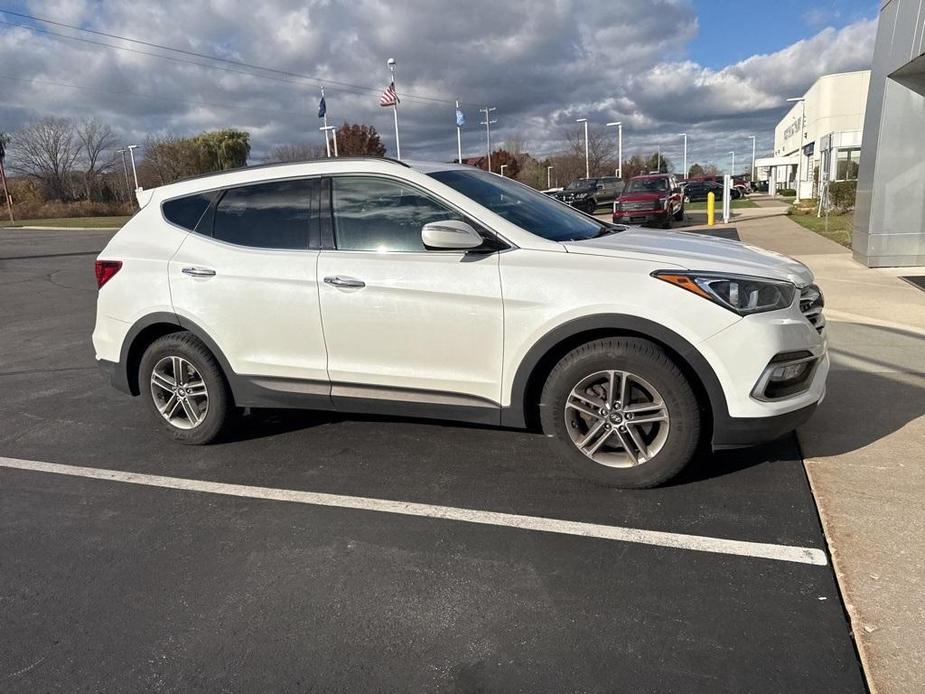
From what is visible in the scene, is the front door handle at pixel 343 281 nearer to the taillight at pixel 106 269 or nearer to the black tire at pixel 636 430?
the black tire at pixel 636 430

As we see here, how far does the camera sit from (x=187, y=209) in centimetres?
461

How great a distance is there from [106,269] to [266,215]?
1.34 metres

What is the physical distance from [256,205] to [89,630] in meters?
2.66

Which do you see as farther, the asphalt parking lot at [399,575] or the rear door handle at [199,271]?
the rear door handle at [199,271]

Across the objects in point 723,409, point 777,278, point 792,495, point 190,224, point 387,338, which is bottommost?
point 792,495

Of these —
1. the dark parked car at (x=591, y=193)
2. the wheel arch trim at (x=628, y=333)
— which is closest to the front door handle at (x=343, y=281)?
the wheel arch trim at (x=628, y=333)

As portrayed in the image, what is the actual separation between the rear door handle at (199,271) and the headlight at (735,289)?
2.76 m

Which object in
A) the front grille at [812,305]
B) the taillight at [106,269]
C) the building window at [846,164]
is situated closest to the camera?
the front grille at [812,305]

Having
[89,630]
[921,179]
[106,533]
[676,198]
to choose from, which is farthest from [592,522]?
[676,198]

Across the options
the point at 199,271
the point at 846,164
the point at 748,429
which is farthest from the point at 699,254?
the point at 846,164

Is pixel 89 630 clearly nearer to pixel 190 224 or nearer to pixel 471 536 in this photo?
pixel 471 536

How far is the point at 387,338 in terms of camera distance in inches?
155

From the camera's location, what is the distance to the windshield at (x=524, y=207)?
3.97 meters

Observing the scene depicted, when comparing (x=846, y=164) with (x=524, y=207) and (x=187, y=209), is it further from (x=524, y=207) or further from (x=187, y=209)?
(x=187, y=209)
